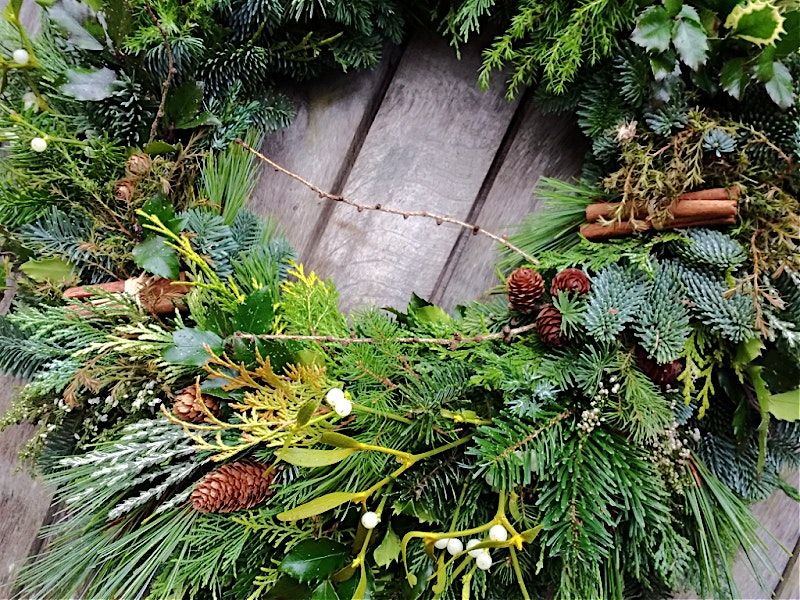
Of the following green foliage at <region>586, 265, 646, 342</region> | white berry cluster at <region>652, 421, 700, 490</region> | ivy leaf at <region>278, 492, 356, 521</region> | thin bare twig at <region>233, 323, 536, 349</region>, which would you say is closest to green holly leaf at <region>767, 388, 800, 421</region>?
white berry cluster at <region>652, 421, 700, 490</region>

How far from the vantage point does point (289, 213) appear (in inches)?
40.1

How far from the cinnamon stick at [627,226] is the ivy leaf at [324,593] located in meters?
0.58

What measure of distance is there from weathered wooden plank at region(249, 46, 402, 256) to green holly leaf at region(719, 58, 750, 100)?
1.72 feet

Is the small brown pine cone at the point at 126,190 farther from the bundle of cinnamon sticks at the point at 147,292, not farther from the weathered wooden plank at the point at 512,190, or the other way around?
the weathered wooden plank at the point at 512,190

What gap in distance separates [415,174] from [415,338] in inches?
13.4

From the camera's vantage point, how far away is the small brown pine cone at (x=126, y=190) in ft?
2.78

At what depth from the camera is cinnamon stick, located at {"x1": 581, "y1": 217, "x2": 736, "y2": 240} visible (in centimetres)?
79

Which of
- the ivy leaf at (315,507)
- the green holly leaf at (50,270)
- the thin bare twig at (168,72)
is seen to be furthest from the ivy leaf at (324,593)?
the thin bare twig at (168,72)

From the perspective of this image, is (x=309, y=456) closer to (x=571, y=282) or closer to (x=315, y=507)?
(x=315, y=507)

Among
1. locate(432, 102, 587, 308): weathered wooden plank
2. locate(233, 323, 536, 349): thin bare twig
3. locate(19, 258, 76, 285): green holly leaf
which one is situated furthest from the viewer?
locate(432, 102, 587, 308): weathered wooden plank

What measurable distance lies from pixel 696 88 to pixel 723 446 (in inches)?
19.3

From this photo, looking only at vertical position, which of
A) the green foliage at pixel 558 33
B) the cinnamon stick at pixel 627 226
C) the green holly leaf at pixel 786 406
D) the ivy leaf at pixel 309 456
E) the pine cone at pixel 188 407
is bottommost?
the pine cone at pixel 188 407

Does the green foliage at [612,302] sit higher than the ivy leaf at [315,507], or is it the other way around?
the green foliage at [612,302]

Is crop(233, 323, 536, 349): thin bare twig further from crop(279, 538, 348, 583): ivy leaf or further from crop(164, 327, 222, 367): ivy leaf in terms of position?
crop(279, 538, 348, 583): ivy leaf
